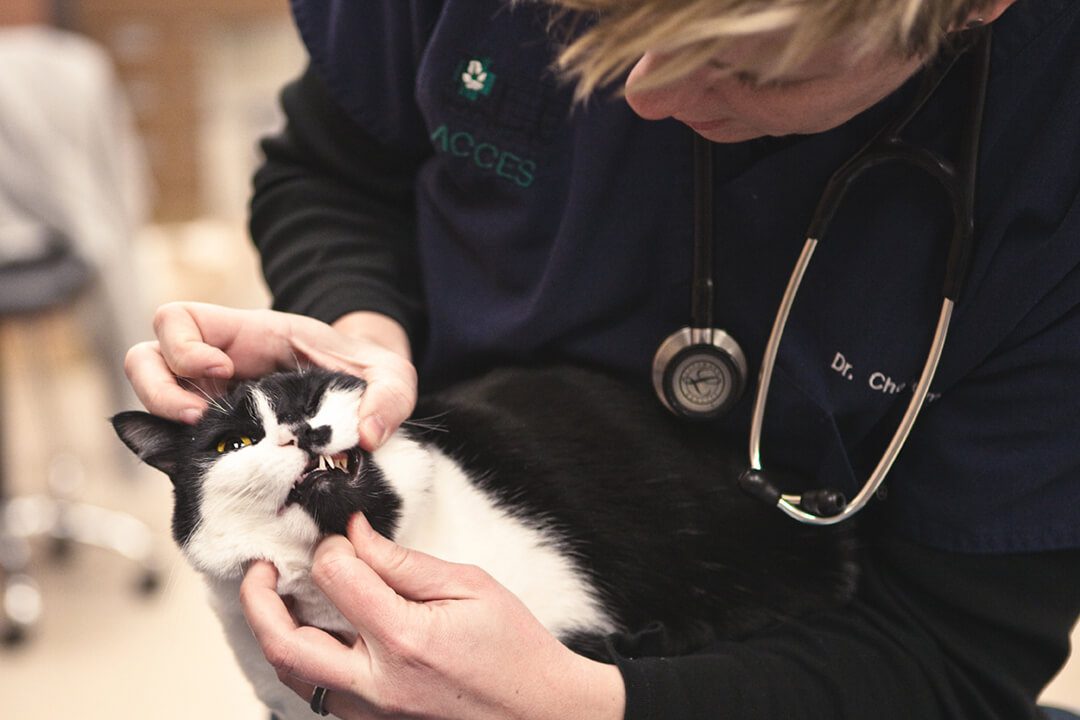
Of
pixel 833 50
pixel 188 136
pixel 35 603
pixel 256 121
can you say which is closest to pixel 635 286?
pixel 833 50

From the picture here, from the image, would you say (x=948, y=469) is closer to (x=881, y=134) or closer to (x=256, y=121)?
(x=881, y=134)

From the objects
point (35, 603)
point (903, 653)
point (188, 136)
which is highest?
point (903, 653)

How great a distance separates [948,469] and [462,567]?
1.18 feet

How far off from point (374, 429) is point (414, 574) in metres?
0.10

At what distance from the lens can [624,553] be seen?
782mm

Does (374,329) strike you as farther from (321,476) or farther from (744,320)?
(744,320)

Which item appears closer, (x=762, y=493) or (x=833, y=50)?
(x=833, y=50)

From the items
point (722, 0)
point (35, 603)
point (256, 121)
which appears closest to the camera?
point (722, 0)

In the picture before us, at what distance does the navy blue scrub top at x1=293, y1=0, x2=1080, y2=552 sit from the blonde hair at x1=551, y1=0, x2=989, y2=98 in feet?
0.61

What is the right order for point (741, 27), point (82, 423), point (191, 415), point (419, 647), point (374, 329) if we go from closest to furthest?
point (741, 27)
point (419, 647)
point (191, 415)
point (374, 329)
point (82, 423)

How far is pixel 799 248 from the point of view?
763 mm

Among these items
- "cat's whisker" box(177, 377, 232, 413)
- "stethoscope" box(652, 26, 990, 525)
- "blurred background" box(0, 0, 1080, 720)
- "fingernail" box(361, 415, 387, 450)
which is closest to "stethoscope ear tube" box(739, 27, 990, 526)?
"stethoscope" box(652, 26, 990, 525)

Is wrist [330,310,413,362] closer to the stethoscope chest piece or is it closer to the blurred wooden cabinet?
the stethoscope chest piece

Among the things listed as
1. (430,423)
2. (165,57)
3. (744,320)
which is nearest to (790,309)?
(744,320)
